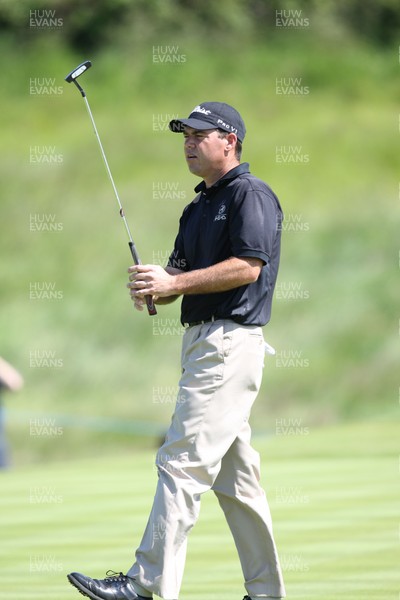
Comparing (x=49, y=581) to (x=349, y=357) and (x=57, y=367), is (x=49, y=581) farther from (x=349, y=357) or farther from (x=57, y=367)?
(x=57, y=367)

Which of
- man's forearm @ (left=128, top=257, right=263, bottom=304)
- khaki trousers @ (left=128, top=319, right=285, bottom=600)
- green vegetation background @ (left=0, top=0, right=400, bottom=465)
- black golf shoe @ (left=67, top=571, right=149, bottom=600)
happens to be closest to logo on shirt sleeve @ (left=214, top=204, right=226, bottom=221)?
man's forearm @ (left=128, top=257, right=263, bottom=304)

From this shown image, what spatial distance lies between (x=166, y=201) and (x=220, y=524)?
26.7 metres

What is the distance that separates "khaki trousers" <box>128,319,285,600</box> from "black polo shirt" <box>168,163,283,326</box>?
7 centimetres

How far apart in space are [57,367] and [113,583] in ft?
84.8

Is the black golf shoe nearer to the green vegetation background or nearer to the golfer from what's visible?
the golfer

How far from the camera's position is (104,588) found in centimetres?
561

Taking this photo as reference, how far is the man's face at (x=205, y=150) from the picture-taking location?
19.3 ft

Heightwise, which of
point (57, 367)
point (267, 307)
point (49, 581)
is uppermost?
point (267, 307)

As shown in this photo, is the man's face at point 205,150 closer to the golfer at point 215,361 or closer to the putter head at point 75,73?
the golfer at point 215,361

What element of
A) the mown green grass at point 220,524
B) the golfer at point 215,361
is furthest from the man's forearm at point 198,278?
the mown green grass at point 220,524

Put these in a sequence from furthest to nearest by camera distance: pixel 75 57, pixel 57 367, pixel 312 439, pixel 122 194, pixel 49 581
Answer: pixel 75 57
pixel 122 194
pixel 57 367
pixel 312 439
pixel 49 581

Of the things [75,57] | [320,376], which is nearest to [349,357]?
[320,376]

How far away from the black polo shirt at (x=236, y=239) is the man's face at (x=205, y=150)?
0.23ft

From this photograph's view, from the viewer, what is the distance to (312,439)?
15164 millimetres
